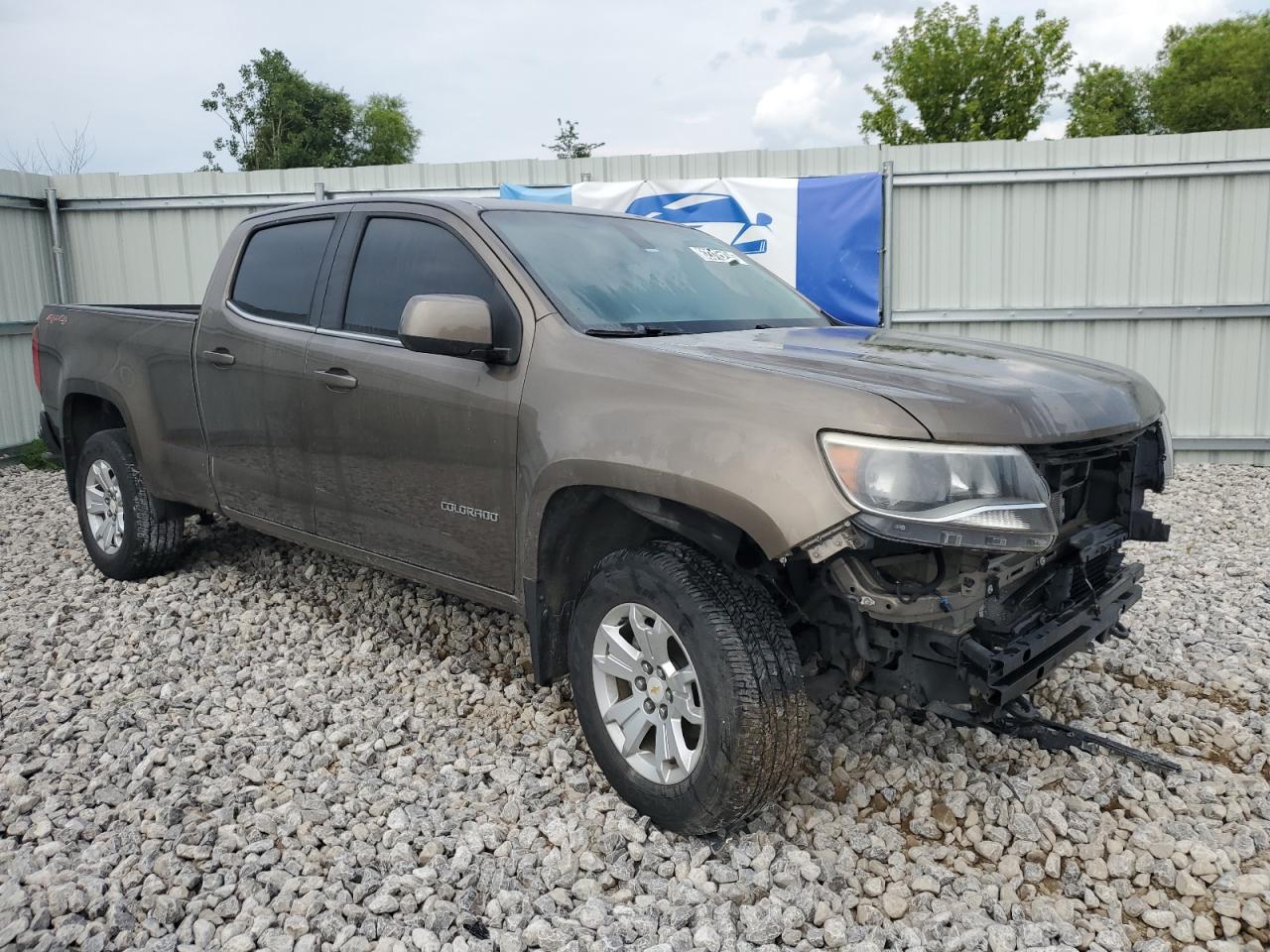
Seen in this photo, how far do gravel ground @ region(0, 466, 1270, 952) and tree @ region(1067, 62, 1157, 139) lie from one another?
47160 millimetres

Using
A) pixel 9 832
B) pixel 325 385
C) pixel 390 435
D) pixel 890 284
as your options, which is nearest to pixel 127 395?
pixel 325 385

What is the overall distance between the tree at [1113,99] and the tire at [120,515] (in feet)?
155

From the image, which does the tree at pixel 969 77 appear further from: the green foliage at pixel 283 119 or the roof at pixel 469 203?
the roof at pixel 469 203

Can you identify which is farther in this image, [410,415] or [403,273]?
[403,273]

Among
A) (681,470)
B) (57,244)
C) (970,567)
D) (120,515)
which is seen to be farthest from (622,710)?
(57,244)

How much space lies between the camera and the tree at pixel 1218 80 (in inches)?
1629

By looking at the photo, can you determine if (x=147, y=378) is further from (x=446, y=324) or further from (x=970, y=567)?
(x=970, y=567)

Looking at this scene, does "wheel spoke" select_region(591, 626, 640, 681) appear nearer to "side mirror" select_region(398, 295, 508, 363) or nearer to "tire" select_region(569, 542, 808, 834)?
"tire" select_region(569, 542, 808, 834)

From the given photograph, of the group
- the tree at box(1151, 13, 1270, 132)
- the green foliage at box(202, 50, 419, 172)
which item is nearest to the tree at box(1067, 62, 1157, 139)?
the tree at box(1151, 13, 1270, 132)

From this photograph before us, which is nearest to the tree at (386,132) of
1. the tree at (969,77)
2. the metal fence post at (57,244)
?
the tree at (969,77)

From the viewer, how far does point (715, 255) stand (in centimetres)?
401

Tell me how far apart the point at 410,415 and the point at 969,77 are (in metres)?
43.7

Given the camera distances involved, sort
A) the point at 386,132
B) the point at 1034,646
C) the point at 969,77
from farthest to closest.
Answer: the point at 386,132 < the point at 969,77 < the point at 1034,646

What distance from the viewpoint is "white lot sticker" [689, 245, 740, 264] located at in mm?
3940
